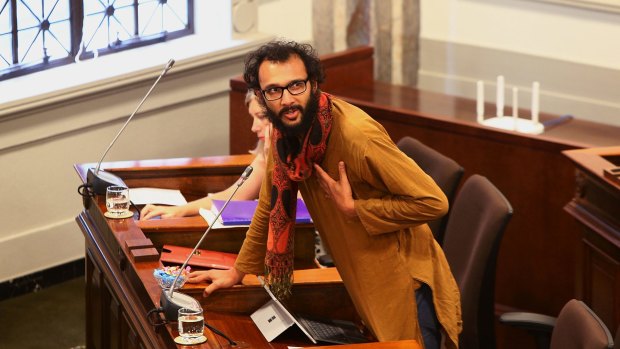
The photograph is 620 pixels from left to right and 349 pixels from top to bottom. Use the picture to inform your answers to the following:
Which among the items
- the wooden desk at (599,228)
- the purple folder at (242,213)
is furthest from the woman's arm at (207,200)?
the wooden desk at (599,228)

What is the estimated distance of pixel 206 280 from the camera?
3.28 meters

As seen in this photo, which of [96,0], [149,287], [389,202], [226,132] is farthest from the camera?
[226,132]

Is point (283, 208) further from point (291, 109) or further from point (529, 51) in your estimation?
point (529, 51)

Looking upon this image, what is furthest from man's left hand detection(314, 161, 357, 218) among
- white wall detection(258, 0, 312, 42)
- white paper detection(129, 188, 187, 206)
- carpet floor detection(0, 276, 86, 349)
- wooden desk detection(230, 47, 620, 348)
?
white wall detection(258, 0, 312, 42)

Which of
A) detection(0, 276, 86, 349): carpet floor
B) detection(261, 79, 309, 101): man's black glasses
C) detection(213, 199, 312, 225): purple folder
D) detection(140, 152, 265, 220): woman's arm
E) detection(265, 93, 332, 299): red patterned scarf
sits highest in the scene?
detection(261, 79, 309, 101): man's black glasses

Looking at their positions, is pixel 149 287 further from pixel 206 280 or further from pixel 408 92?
pixel 408 92

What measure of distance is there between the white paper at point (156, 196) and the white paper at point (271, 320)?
98 cm

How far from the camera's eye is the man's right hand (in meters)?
3.21

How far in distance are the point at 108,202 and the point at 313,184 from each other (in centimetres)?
98

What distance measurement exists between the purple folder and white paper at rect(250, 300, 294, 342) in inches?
20.2

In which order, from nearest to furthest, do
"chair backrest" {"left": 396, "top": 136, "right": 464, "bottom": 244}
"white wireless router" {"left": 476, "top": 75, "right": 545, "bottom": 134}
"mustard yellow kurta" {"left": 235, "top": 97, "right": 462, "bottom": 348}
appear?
1. "mustard yellow kurta" {"left": 235, "top": 97, "right": 462, "bottom": 348}
2. "chair backrest" {"left": 396, "top": 136, "right": 464, "bottom": 244}
3. "white wireless router" {"left": 476, "top": 75, "right": 545, "bottom": 134}

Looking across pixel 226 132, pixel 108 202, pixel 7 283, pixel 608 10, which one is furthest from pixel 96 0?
pixel 608 10

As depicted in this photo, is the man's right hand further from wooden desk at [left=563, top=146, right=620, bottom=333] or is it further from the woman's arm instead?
wooden desk at [left=563, top=146, right=620, bottom=333]

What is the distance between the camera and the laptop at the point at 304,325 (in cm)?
302
